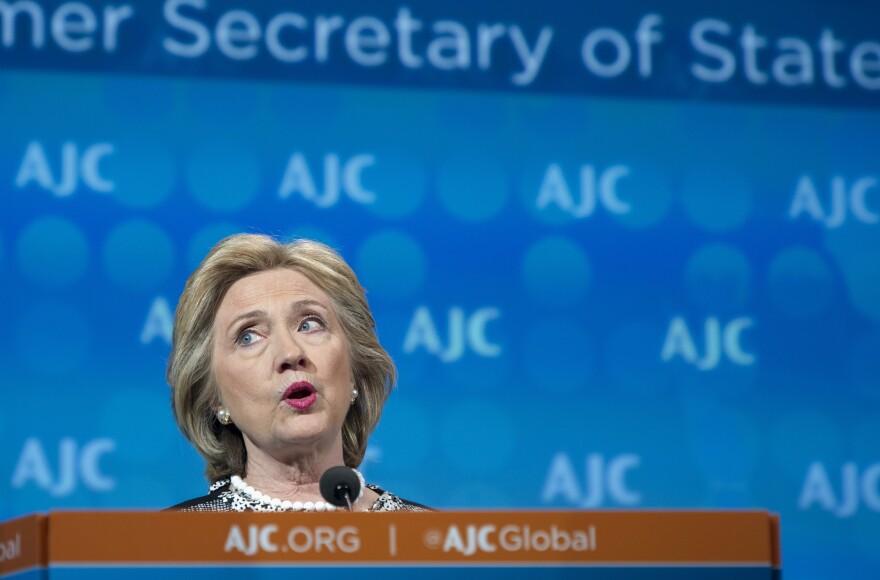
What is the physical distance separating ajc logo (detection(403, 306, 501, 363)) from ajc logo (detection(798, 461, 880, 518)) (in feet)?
3.28

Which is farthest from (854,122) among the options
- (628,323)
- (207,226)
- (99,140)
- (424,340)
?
(99,140)

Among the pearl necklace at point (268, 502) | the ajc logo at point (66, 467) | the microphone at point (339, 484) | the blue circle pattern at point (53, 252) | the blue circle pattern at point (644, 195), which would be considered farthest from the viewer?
the blue circle pattern at point (644, 195)

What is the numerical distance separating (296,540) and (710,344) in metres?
2.67

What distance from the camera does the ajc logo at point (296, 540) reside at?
159 cm

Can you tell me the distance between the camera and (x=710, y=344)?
13.5 feet

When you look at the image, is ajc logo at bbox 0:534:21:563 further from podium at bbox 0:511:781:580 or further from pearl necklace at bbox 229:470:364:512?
pearl necklace at bbox 229:470:364:512

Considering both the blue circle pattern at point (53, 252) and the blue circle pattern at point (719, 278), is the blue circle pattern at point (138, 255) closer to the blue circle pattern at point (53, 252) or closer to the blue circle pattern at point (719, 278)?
the blue circle pattern at point (53, 252)

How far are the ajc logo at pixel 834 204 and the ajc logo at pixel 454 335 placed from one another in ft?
3.45

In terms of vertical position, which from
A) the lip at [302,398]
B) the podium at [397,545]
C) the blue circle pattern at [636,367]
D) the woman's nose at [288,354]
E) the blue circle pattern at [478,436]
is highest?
the blue circle pattern at [636,367]

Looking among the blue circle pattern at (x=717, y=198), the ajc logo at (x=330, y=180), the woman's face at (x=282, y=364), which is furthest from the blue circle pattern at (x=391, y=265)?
the woman's face at (x=282, y=364)

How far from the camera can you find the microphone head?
2109 mm

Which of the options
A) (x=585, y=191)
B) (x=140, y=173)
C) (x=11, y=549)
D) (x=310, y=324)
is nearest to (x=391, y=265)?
(x=585, y=191)

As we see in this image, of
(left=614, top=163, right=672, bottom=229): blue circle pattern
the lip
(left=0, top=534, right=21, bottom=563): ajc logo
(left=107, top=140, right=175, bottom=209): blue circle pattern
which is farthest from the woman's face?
(left=614, top=163, right=672, bottom=229): blue circle pattern

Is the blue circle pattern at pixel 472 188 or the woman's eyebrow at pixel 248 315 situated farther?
the blue circle pattern at pixel 472 188
